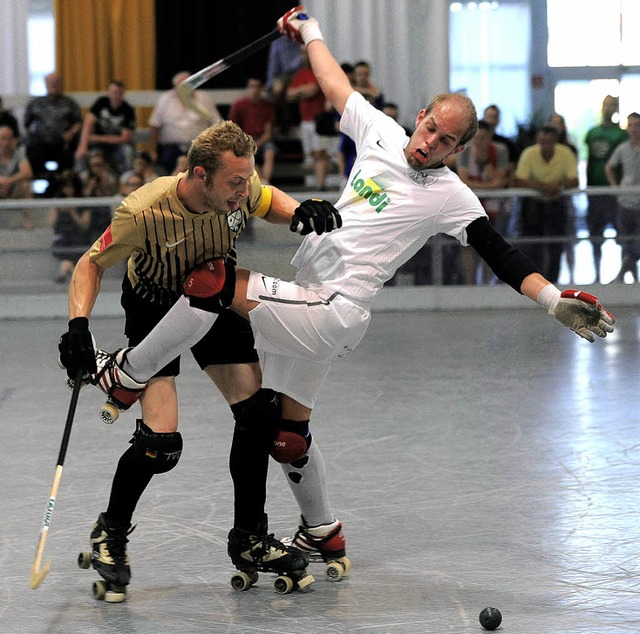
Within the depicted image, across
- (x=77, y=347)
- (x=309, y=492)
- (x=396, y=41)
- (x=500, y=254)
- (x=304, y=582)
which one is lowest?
(x=304, y=582)

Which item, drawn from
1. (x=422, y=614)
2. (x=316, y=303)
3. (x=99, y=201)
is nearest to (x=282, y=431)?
(x=316, y=303)

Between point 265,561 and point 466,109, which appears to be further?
point 265,561

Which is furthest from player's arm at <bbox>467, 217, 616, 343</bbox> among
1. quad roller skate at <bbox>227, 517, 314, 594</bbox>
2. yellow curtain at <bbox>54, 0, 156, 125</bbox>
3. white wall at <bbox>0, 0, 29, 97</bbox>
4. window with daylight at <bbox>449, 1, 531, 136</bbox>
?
window with daylight at <bbox>449, 1, 531, 136</bbox>

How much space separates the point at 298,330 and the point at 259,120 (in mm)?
7380

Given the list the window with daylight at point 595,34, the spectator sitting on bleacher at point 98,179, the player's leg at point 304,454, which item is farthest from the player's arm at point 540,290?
the window with daylight at point 595,34

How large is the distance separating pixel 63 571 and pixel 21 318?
6.01m

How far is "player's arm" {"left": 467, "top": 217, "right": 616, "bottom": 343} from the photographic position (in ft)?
11.4

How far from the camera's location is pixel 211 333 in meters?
3.73

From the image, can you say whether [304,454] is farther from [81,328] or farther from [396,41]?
[396,41]

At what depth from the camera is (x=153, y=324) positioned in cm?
372

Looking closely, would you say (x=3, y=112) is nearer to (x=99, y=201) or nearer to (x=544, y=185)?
(x=99, y=201)

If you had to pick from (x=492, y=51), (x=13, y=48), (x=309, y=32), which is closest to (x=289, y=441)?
(x=309, y=32)

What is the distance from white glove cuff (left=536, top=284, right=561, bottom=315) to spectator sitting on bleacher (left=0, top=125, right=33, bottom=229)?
7.13 meters

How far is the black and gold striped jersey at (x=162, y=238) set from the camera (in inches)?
139
